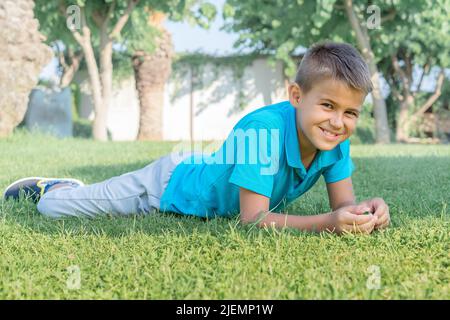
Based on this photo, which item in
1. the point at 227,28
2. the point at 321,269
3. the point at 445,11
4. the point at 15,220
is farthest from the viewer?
the point at 227,28

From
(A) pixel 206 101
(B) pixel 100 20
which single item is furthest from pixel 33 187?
(A) pixel 206 101

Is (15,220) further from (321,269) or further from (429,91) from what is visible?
(429,91)

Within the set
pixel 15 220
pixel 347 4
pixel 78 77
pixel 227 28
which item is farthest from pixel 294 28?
pixel 15 220

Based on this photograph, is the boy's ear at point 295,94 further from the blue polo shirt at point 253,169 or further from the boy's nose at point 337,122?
the boy's nose at point 337,122

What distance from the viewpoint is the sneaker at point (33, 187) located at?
154 inches

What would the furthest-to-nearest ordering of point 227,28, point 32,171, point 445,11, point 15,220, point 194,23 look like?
1. point 227,28
2. point 194,23
3. point 445,11
4. point 32,171
5. point 15,220

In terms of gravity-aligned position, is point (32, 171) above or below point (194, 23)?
below

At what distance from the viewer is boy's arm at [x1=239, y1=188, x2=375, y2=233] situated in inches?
99.1

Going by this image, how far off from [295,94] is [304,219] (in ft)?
1.93

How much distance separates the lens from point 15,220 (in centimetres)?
318

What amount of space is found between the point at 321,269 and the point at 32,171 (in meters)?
4.32

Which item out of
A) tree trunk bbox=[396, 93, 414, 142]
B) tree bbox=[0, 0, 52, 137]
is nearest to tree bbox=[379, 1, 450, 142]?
tree trunk bbox=[396, 93, 414, 142]

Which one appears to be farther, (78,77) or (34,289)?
(78,77)

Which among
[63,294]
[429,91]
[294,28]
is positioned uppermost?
[294,28]
